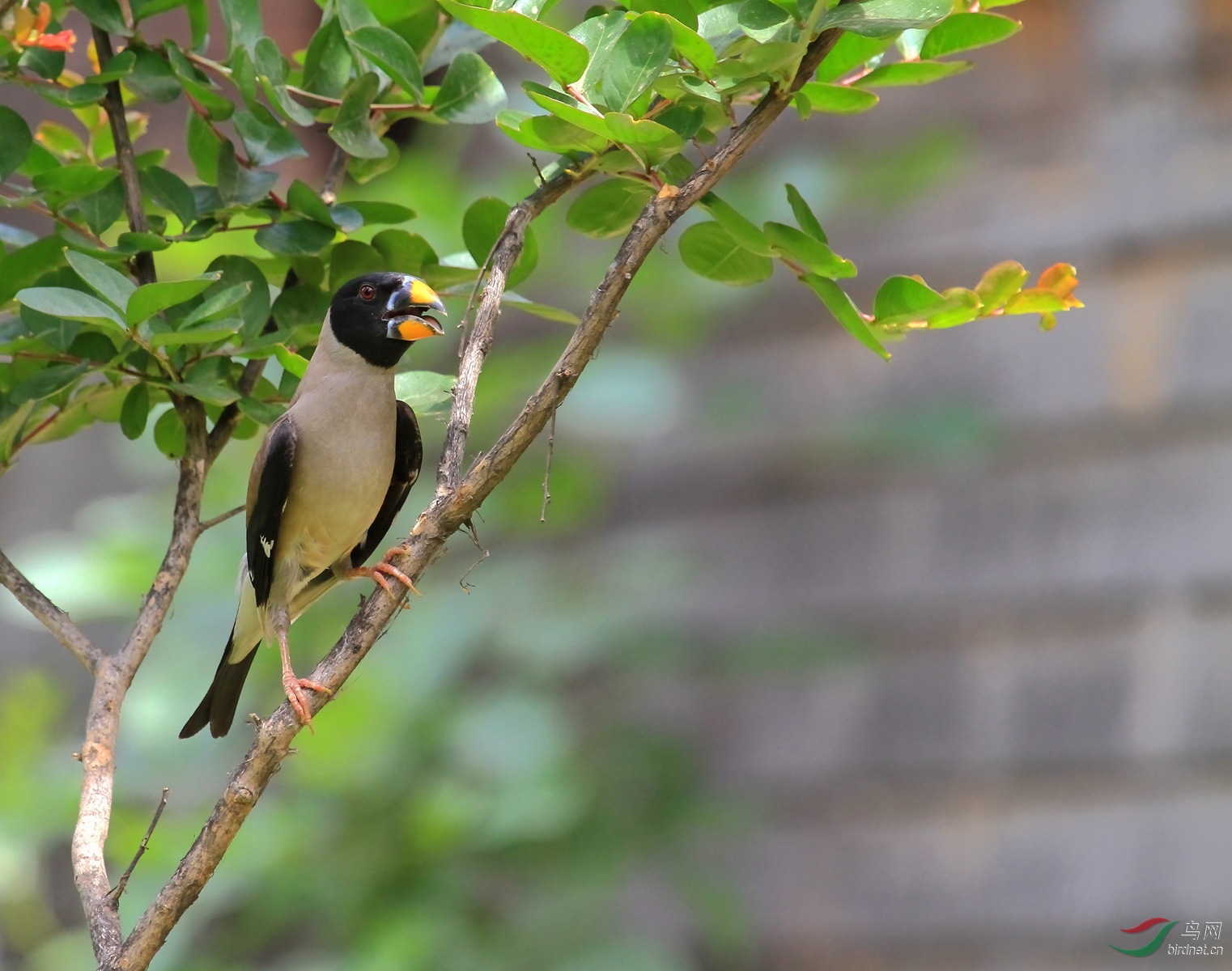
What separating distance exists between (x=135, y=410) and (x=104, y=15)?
1.42ft

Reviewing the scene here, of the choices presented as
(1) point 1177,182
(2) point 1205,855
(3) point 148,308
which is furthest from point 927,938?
(3) point 148,308

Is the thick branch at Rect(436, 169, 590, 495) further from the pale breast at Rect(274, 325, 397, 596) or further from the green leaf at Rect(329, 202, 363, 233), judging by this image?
the pale breast at Rect(274, 325, 397, 596)

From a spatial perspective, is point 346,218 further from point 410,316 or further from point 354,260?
point 410,316

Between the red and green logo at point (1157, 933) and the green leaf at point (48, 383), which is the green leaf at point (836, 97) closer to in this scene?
the green leaf at point (48, 383)

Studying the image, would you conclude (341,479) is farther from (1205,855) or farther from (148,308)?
(1205,855)

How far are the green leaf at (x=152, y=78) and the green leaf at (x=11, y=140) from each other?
0.40ft

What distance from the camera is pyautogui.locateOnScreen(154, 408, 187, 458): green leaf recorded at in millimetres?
1583

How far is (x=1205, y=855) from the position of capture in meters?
4.06

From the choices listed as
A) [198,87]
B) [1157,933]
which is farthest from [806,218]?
[1157,933]

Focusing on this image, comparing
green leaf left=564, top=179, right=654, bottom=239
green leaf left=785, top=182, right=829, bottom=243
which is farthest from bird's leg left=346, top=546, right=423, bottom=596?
green leaf left=785, top=182, right=829, bottom=243

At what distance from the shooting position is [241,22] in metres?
1.46

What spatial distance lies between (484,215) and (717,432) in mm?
3017

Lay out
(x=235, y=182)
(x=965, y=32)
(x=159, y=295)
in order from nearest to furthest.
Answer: (x=159, y=295) → (x=965, y=32) → (x=235, y=182)

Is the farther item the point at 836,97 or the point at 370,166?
the point at 370,166
